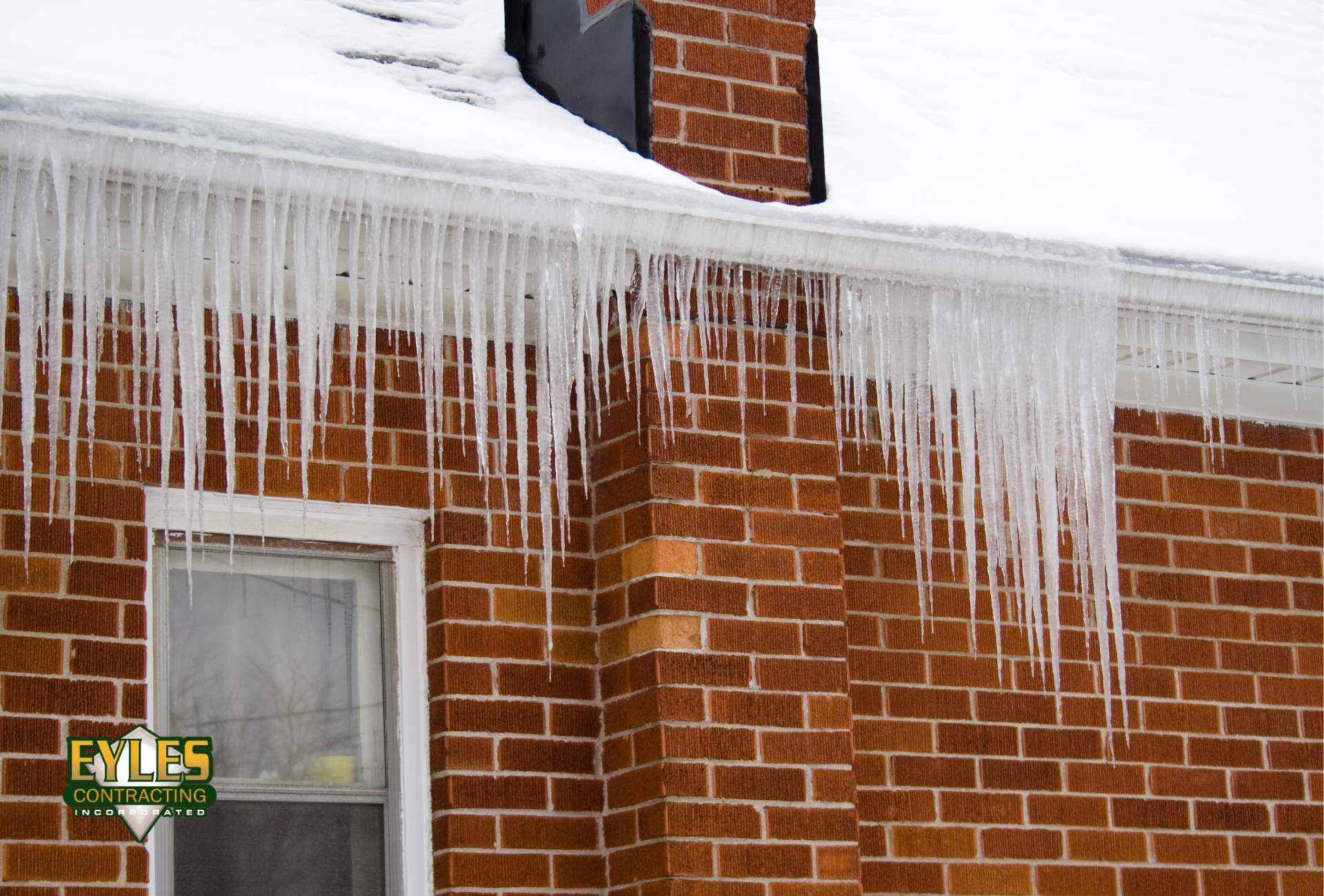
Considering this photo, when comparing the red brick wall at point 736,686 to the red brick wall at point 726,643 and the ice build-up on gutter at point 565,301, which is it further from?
the ice build-up on gutter at point 565,301

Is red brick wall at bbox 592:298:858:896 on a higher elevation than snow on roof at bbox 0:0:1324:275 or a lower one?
lower

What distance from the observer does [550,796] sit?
4953 millimetres

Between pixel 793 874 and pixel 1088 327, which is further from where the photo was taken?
pixel 1088 327

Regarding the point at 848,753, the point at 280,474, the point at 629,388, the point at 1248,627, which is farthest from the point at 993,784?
the point at 280,474

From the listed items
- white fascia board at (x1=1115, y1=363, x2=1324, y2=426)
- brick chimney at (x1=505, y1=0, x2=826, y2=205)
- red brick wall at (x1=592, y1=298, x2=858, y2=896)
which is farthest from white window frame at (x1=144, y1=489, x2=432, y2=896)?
white fascia board at (x1=1115, y1=363, x2=1324, y2=426)

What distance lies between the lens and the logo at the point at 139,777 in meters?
4.45

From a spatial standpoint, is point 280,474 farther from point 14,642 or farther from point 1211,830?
point 1211,830

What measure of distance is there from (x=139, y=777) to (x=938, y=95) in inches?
131

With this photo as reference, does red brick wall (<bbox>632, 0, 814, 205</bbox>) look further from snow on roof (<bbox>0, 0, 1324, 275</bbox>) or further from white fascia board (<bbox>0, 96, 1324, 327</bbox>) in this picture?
white fascia board (<bbox>0, 96, 1324, 327</bbox>)

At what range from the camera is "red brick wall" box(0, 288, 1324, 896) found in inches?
182

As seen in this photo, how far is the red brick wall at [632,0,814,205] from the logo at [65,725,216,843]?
207cm

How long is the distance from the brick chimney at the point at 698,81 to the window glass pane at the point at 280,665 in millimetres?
1488

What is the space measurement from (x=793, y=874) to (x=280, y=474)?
1744mm

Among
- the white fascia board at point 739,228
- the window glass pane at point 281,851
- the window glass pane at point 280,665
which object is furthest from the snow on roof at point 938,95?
the window glass pane at point 281,851
